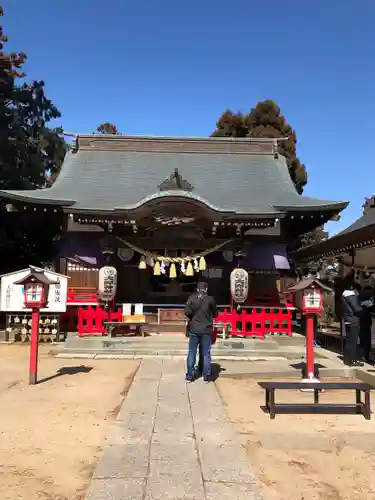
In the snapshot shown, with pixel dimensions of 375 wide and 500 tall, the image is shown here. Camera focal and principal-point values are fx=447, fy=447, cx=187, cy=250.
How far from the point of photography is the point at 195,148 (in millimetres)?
18422

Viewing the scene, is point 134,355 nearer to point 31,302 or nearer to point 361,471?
point 31,302

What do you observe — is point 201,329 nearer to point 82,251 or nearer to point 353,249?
point 353,249

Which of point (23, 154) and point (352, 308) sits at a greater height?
point (23, 154)

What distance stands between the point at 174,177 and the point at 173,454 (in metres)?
9.86

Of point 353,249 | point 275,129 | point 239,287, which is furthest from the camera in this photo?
point 275,129

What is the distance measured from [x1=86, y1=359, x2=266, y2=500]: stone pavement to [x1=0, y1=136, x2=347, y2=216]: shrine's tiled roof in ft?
24.5

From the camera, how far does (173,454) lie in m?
4.24

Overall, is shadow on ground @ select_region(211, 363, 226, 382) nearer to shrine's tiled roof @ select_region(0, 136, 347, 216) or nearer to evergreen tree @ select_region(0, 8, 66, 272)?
shrine's tiled roof @ select_region(0, 136, 347, 216)

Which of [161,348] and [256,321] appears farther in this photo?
[256,321]

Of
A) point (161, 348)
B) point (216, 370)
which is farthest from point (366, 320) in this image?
point (161, 348)

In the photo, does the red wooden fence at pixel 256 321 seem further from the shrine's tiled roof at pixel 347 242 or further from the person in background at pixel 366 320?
the person in background at pixel 366 320

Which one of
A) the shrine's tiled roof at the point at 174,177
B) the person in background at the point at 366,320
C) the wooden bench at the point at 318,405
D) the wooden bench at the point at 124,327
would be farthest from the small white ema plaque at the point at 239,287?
the wooden bench at the point at 318,405

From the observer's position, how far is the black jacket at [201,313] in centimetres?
757

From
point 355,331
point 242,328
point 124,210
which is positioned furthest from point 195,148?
point 355,331
